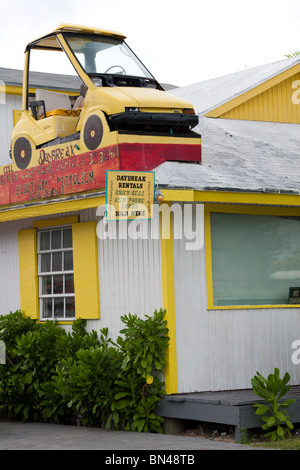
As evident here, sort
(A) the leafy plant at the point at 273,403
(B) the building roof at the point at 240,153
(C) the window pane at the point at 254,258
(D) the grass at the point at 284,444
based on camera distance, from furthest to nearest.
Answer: (C) the window pane at the point at 254,258 < (B) the building roof at the point at 240,153 < (A) the leafy plant at the point at 273,403 < (D) the grass at the point at 284,444

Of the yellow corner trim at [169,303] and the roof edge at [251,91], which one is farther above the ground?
the roof edge at [251,91]

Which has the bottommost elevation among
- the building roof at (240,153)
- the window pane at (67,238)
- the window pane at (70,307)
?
the window pane at (70,307)

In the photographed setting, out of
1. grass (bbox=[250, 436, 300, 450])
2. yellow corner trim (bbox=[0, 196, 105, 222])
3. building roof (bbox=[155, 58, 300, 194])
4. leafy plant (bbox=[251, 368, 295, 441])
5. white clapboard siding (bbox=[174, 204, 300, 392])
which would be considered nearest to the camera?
grass (bbox=[250, 436, 300, 450])

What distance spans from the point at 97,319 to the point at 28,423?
1909 mm

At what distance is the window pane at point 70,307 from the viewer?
12.7 meters

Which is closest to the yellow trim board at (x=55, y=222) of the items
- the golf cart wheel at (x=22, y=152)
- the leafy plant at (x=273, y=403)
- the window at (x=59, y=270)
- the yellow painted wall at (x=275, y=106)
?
the window at (x=59, y=270)

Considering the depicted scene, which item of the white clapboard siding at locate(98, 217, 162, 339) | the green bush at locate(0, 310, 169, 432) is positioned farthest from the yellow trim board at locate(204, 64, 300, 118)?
the green bush at locate(0, 310, 169, 432)

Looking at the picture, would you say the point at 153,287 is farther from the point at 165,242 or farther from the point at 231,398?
the point at 231,398

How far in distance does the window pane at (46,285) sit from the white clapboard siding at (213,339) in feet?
9.39

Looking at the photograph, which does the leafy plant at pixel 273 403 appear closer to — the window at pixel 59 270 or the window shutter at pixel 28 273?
the window at pixel 59 270

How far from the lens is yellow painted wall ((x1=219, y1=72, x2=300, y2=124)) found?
14945mm

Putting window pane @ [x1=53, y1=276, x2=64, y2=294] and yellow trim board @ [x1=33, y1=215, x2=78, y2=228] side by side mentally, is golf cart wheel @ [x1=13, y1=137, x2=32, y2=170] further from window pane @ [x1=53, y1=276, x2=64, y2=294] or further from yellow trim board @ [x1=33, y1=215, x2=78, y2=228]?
window pane @ [x1=53, y1=276, x2=64, y2=294]

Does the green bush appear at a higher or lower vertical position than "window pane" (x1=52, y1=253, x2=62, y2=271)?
lower
